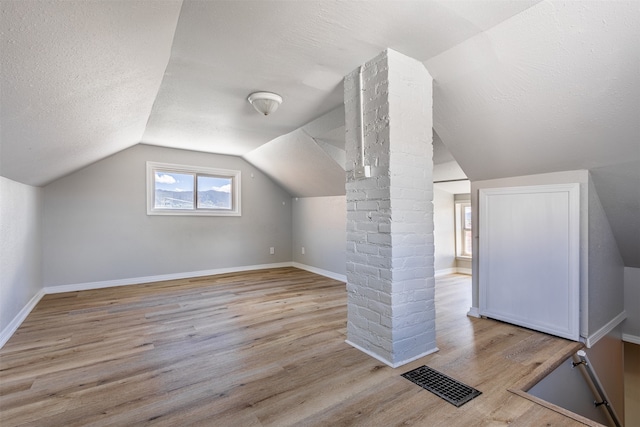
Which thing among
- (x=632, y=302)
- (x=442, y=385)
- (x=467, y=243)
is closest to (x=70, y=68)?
(x=442, y=385)

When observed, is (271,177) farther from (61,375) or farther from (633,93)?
(633,93)

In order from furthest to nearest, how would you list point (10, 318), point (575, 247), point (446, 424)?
1. point (10, 318)
2. point (575, 247)
3. point (446, 424)

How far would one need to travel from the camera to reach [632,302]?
3096 mm

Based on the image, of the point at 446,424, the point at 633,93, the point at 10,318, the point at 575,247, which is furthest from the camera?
the point at 10,318

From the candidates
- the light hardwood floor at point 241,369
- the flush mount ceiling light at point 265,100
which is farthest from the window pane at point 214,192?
the flush mount ceiling light at point 265,100

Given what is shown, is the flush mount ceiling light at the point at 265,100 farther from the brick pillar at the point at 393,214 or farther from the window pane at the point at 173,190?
the window pane at the point at 173,190

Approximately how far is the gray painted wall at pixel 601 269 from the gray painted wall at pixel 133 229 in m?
4.81

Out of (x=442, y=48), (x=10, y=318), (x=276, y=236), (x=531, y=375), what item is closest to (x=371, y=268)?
(x=531, y=375)

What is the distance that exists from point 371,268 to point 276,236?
407 centimetres

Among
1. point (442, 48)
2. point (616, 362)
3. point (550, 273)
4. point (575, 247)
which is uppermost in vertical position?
point (442, 48)

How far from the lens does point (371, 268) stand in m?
2.24

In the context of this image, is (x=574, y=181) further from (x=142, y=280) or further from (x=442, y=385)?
(x=142, y=280)

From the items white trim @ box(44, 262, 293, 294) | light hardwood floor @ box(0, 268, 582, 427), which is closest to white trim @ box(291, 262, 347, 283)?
white trim @ box(44, 262, 293, 294)

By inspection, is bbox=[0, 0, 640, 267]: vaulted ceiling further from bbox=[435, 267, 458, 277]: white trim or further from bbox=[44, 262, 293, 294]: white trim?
bbox=[435, 267, 458, 277]: white trim
